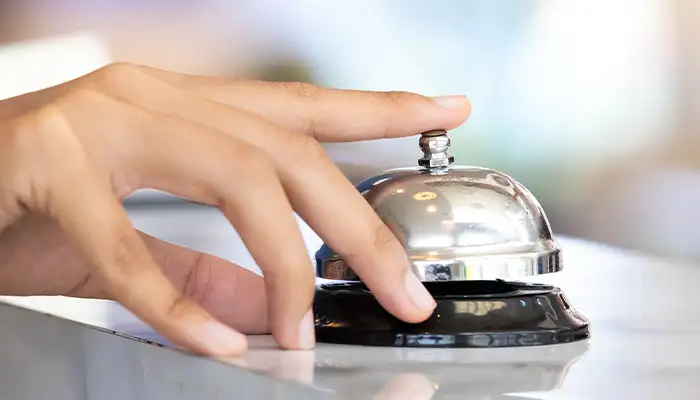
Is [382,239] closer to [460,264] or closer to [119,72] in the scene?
→ [460,264]

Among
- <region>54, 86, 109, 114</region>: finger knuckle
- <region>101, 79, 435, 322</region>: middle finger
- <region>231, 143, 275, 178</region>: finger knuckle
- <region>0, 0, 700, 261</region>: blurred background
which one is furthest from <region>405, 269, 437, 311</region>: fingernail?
<region>0, 0, 700, 261</region>: blurred background

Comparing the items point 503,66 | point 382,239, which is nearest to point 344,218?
point 382,239

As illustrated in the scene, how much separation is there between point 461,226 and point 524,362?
0.39 ft

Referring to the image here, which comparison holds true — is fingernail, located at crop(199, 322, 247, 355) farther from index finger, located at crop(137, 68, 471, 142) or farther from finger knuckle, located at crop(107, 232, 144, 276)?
index finger, located at crop(137, 68, 471, 142)

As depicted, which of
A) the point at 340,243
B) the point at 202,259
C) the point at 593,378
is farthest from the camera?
the point at 202,259

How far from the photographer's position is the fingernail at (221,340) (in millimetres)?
530

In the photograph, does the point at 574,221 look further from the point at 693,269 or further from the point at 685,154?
the point at 693,269

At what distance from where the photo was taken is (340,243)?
23.2 inches

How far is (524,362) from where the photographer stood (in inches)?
20.4

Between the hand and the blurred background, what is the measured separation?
1.80 m

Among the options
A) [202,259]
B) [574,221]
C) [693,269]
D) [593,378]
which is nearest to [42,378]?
[202,259]

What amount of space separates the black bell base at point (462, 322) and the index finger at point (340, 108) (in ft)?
0.41

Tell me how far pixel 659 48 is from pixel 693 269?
4.37ft

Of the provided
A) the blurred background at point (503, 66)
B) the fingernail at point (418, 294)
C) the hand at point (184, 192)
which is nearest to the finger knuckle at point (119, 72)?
the hand at point (184, 192)
